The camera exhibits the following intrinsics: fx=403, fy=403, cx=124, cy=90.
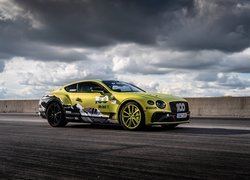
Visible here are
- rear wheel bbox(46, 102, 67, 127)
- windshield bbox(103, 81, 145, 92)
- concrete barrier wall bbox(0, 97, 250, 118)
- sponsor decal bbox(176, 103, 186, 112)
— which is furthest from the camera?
concrete barrier wall bbox(0, 97, 250, 118)

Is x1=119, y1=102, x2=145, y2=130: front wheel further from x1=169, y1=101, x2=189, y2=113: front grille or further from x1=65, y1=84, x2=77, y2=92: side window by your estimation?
x1=65, y1=84, x2=77, y2=92: side window

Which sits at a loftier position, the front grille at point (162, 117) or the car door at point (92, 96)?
the car door at point (92, 96)

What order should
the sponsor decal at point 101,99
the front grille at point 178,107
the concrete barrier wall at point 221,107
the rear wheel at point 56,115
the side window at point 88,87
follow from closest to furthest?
the front grille at point 178,107 → the sponsor decal at point 101,99 → the side window at point 88,87 → the rear wheel at point 56,115 → the concrete barrier wall at point 221,107

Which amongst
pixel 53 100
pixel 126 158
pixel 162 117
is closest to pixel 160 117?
pixel 162 117

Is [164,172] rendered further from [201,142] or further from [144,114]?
[144,114]

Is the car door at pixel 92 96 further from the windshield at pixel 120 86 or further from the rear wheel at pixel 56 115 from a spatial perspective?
the rear wheel at pixel 56 115

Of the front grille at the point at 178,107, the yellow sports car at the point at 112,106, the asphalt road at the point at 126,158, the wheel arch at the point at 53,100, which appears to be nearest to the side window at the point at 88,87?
the yellow sports car at the point at 112,106

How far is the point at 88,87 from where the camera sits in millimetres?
11672

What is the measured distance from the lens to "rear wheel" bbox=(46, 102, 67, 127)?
12016mm

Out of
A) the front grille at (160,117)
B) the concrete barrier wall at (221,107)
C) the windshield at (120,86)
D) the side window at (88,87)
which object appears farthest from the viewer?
the concrete barrier wall at (221,107)

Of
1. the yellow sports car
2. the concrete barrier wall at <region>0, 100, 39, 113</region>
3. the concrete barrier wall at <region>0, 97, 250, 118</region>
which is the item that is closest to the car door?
the yellow sports car

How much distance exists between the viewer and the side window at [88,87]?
37.4 feet

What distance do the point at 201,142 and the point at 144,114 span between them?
279cm

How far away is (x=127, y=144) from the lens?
7285 millimetres
